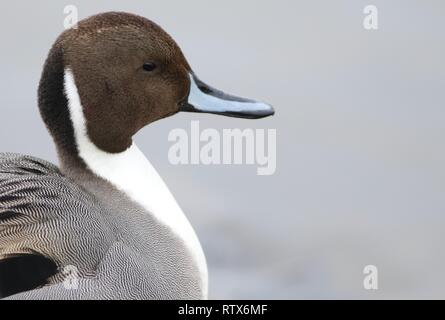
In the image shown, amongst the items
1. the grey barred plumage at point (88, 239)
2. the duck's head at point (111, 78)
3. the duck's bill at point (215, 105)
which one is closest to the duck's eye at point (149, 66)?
the duck's head at point (111, 78)

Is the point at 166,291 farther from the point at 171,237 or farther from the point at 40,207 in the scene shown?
the point at 40,207

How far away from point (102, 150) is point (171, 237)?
13.5 inches

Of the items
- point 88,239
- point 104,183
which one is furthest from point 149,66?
point 88,239

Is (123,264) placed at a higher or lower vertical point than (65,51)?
lower

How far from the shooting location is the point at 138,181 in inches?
133

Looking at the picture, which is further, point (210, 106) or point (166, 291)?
point (210, 106)

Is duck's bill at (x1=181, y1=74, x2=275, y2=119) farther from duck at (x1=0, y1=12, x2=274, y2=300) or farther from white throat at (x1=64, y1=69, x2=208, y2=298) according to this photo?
white throat at (x1=64, y1=69, x2=208, y2=298)

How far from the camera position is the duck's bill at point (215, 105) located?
11.3 ft

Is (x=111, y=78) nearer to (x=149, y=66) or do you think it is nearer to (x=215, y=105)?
(x=149, y=66)

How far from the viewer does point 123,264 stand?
3100 millimetres

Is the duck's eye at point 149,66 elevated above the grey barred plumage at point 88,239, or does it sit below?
above

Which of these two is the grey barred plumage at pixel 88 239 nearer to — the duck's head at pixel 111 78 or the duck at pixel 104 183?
the duck at pixel 104 183

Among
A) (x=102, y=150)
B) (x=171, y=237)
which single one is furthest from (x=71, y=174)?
(x=171, y=237)

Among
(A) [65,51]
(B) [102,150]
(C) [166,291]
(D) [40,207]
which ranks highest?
(A) [65,51]
